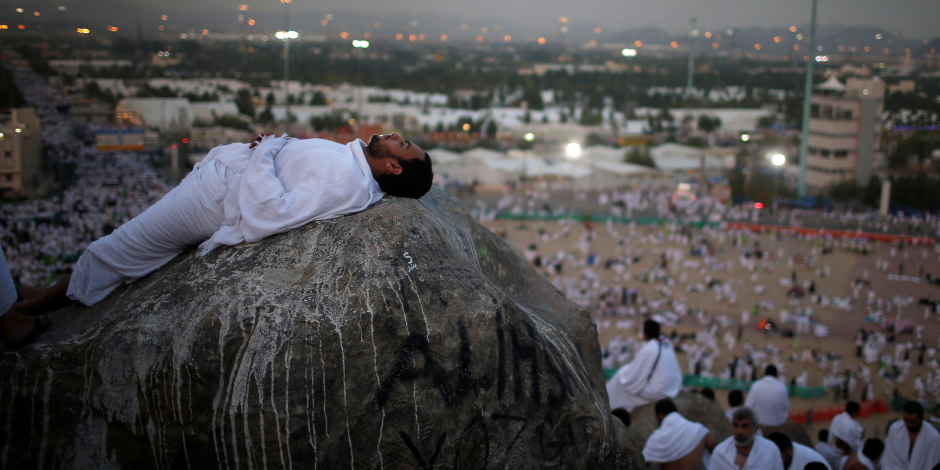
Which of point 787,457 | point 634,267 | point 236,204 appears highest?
point 236,204

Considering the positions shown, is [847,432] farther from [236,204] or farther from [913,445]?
[236,204]

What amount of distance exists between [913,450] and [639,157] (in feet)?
101

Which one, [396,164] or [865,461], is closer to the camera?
[396,164]

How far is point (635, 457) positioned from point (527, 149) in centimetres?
3548

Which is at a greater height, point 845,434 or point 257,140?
point 257,140

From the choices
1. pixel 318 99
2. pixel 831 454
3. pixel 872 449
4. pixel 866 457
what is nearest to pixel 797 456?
pixel 866 457

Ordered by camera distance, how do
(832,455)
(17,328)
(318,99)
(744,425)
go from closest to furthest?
1. (17,328)
2. (744,425)
3. (832,455)
4. (318,99)

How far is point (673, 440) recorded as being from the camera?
143 inches

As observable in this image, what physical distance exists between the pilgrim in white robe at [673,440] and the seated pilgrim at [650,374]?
0.75 metres

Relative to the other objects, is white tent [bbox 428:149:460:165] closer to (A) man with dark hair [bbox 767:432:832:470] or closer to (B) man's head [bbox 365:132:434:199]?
(A) man with dark hair [bbox 767:432:832:470]

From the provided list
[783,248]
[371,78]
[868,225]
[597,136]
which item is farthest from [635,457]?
[371,78]

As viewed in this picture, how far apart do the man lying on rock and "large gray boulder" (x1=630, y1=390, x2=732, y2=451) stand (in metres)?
2.68

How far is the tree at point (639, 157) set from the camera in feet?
109

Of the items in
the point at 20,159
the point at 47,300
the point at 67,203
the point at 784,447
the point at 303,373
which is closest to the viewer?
the point at 303,373
